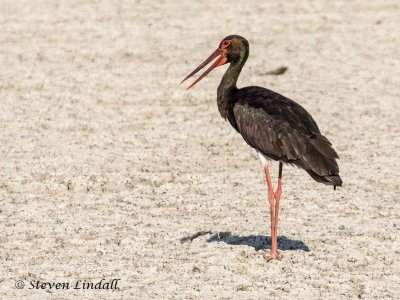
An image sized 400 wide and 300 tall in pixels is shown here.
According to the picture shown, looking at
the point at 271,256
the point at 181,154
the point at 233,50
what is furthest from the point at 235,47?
the point at 181,154

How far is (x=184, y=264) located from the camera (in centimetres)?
769

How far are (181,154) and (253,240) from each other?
280cm

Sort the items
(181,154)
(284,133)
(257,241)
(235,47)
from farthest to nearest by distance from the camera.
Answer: (181,154) → (235,47) → (257,241) → (284,133)

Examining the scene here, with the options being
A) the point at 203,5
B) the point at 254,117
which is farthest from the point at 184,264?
the point at 203,5

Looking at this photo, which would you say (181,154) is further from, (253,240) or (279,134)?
(279,134)

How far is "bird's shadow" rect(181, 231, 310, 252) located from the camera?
8.22m

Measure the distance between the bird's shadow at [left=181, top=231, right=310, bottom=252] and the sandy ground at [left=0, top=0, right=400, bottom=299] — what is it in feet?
0.07

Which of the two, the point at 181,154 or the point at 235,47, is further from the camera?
the point at 181,154

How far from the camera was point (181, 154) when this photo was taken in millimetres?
10969

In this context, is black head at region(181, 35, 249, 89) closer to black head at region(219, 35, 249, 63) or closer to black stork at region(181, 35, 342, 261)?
black head at region(219, 35, 249, 63)

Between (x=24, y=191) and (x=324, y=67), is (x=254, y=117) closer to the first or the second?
(x=24, y=191)

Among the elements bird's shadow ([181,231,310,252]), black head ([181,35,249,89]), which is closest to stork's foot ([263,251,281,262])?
bird's shadow ([181,231,310,252])

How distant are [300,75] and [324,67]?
24.8 inches

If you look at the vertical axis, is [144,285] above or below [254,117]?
below
